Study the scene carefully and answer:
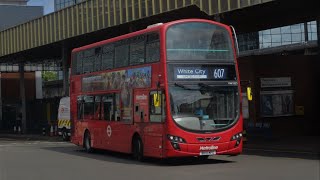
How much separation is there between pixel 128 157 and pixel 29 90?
43740 millimetres

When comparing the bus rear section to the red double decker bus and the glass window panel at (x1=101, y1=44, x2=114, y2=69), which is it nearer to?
the glass window panel at (x1=101, y1=44, x2=114, y2=69)

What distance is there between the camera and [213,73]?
53.3 ft

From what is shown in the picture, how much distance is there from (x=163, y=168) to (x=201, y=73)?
298 centimetres

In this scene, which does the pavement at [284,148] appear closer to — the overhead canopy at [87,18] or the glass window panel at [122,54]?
the overhead canopy at [87,18]

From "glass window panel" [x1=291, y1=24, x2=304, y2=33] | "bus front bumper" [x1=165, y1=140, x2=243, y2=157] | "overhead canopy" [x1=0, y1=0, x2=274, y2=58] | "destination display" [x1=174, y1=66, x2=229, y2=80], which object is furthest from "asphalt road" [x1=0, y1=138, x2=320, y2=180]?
"glass window panel" [x1=291, y1=24, x2=304, y2=33]

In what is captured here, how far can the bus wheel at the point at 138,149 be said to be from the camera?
17.6 metres

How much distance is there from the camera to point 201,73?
16.1 meters

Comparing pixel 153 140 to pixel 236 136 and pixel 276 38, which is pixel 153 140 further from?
pixel 276 38

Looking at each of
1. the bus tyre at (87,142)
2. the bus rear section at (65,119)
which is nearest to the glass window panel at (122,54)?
the bus tyre at (87,142)

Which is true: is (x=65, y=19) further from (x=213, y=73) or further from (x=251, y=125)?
(x=213, y=73)

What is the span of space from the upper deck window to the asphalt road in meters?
3.20

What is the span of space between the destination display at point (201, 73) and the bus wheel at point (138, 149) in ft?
9.82

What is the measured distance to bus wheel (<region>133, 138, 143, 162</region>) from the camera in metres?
17.6

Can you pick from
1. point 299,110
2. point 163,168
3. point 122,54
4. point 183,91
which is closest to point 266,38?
point 299,110
